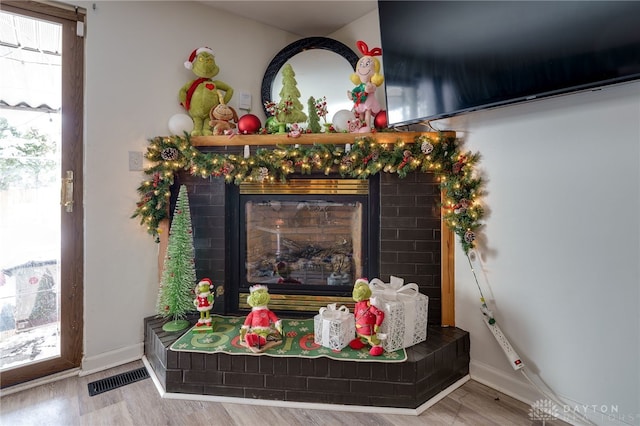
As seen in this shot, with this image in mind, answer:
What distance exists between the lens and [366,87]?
2.14 metres

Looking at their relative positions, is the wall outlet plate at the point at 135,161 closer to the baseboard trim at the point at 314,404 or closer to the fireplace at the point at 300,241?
the fireplace at the point at 300,241

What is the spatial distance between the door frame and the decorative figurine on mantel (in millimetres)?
1686

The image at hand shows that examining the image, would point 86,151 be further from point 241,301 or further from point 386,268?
point 386,268

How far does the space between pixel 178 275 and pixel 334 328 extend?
1.04 m

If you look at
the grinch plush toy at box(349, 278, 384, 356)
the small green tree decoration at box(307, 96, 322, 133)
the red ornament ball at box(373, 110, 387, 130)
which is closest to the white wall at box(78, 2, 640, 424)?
the red ornament ball at box(373, 110, 387, 130)

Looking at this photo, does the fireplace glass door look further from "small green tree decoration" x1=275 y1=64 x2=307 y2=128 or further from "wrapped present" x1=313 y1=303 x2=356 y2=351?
"small green tree decoration" x1=275 y1=64 x2=307 y2=128

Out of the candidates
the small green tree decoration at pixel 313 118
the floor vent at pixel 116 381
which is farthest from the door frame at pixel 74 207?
the small green tree decoration at pixel 313 118

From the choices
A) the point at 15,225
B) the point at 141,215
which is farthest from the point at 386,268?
the point at 15,225

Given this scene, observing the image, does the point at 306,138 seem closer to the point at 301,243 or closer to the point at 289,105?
the point at 289,105

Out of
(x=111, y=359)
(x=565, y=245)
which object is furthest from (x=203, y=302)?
(x=565, y=245)

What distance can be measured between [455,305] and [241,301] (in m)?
1.43

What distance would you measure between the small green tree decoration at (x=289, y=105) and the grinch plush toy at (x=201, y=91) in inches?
19.2

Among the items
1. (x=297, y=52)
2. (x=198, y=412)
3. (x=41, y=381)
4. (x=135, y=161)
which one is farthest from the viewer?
(x=297, y=52)

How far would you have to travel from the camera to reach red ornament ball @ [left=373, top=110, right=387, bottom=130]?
2.12 m
